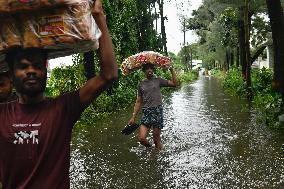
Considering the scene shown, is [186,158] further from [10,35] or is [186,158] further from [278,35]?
[10,35]

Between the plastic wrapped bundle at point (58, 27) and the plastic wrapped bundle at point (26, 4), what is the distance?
6cm

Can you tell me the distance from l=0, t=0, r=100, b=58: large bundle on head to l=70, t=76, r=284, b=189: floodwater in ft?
14.4

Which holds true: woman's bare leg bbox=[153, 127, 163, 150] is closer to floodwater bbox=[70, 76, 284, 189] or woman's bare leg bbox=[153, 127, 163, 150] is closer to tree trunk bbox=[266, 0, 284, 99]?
floodwater bbox=[70, 76, 284, 189]

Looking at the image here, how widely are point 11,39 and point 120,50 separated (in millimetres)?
20099

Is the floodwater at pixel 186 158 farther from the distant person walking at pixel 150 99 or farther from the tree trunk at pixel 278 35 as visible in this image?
the tree trunk at pixel 278 35

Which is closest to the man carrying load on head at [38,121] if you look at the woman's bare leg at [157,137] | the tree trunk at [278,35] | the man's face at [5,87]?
the man's face at [5,87]

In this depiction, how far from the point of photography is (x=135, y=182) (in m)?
7.02

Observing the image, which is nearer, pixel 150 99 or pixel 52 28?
pixel 52 28

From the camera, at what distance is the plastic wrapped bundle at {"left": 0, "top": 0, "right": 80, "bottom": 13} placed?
260 centimetres

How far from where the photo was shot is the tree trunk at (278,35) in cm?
1036

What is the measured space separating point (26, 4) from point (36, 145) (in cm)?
80

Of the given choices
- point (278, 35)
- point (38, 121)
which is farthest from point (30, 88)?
point (278, 35)

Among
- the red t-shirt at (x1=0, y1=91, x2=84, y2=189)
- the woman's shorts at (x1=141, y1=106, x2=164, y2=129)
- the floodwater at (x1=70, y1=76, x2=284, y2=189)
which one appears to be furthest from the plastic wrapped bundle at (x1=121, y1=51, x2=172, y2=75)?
the red t-shirt at (x1=0, y1=91, x2=84, y2=189)

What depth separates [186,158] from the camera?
862cm
